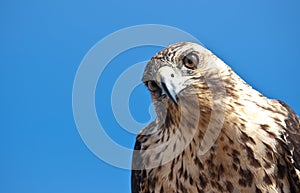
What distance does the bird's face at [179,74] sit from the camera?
312 centimetres

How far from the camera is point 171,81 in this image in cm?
312

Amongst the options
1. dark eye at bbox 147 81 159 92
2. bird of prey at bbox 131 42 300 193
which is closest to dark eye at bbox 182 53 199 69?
bird of prey at bbox 131 42 300 193

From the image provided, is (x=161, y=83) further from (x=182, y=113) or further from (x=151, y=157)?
(x=151, y=157)

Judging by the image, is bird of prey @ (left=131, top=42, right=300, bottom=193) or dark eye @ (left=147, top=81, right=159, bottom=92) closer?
bird of prey @ (left=131, top=42, right=300, bottom=193)

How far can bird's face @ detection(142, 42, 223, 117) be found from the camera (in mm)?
3125

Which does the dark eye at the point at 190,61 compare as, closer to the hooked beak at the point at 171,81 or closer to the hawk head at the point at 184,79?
the hawk head at the point at 184,79

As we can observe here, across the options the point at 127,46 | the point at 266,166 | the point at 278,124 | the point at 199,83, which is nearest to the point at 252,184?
the point at 266,166

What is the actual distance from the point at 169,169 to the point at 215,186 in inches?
14.9

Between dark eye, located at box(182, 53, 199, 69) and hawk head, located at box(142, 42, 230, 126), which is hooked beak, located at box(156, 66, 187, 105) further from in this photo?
dark eye, located at box(182, 53, 199, 69)

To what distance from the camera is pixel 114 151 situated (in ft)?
9.40

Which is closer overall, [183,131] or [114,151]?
[114,151]

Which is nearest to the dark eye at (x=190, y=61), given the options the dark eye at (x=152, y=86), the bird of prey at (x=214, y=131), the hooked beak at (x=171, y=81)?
the bird of prey at (x=214, y=131)

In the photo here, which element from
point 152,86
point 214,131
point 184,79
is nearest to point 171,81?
point 184,79

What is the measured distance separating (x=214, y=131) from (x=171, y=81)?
46cm
